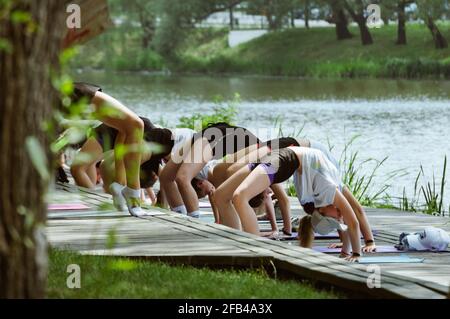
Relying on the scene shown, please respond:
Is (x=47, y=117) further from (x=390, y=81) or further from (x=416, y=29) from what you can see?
(x=416, y=29)

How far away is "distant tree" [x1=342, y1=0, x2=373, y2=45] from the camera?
176ft

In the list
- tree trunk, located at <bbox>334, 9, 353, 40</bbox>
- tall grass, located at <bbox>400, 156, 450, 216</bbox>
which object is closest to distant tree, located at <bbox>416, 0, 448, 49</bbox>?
tree trunk, located at <bbox>334, 9, 353, 40</bbox>

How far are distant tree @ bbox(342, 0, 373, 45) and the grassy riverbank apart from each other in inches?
15.9

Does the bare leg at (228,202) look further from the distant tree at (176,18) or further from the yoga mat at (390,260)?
the distant tree at (176,18)

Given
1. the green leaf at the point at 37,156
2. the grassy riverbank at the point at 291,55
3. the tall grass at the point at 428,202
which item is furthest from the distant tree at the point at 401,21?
the green leaf at the point at 37,156

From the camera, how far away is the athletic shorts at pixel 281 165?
847cm

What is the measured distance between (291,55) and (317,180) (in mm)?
48851

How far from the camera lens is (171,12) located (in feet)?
189

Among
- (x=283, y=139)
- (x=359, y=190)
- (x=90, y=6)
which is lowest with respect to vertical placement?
(x=359, y=190)

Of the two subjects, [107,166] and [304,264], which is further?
[107,166]

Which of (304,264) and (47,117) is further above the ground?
(47,117)

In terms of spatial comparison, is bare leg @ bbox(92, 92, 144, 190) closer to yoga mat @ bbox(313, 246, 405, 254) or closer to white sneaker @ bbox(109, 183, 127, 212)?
white sneaker @ bbox(109, 183, 127, 212)
